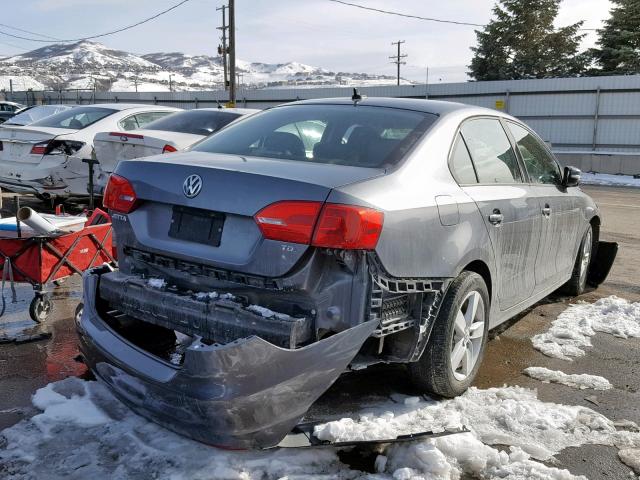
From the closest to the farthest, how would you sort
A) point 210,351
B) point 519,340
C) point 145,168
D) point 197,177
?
1. point 210,351
2. point 197,177
3. point 145,168
4. point 519,340

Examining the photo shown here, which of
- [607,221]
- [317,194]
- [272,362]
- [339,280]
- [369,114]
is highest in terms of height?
[369,114]

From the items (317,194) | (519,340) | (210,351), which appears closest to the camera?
(210,351)

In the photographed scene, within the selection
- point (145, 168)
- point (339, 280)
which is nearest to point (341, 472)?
point (339, 280)

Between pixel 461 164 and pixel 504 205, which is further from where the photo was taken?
pixel 504 205

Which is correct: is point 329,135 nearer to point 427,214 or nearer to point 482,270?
point 427,214

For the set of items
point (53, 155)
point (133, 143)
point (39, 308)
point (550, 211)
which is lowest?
point (39, 308)

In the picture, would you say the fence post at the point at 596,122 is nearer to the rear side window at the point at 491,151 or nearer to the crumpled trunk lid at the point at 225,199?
the rear side window at the point at 491,151

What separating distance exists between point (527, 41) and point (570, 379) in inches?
1688

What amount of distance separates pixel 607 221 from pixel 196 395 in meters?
10.0

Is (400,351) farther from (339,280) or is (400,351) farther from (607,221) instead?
(607,221)

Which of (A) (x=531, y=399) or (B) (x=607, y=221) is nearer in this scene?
(A) (x=531, y=399)

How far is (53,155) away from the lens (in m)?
8.83

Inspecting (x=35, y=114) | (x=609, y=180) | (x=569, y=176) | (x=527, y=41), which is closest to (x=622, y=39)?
(x=527, y=41)

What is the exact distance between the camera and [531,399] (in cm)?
366
